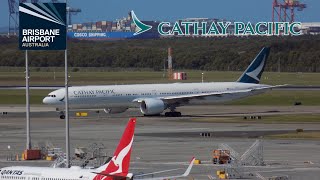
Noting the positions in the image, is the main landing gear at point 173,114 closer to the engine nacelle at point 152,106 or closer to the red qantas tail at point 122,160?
the engine nacelle at point 152,106

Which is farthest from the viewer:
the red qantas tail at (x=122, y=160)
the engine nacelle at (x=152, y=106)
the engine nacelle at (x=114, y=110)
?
the engine nacelle at (x=114, y=110)

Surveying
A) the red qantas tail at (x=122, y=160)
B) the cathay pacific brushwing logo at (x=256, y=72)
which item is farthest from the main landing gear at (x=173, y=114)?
the red qantas tail at (x=122, y=160)

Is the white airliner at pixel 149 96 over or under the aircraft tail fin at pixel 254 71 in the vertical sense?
under

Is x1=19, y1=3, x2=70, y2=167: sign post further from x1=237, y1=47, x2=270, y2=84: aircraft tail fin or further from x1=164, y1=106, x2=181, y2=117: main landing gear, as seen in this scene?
x1=237, y1=47, x2=270, y2=84: aircraft tail fin

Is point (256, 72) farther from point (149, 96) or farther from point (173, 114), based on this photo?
point (149, 96)

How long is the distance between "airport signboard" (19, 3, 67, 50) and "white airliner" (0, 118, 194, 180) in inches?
464

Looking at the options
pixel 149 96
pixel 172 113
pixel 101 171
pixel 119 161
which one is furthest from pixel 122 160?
pixel 172 113

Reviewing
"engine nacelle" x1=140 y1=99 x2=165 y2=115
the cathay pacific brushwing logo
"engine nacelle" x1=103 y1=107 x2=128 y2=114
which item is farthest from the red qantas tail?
the cathay pacific brushwing logo

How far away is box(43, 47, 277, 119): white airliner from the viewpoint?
341 ft

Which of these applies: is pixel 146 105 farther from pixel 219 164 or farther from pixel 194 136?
pixel 219 164

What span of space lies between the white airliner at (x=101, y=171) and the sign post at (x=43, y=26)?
10258 mm

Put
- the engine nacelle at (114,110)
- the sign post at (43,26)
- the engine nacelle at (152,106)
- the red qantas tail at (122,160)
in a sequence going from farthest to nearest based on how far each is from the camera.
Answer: the engine nacelle at (114,110) < the engine nacelle at (152,106) < the sign post at (43,26) < the red qantas tail at (122,160)

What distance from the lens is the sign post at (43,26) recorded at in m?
55.7

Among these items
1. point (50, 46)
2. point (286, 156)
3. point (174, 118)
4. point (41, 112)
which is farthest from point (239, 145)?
point (41, 112)
